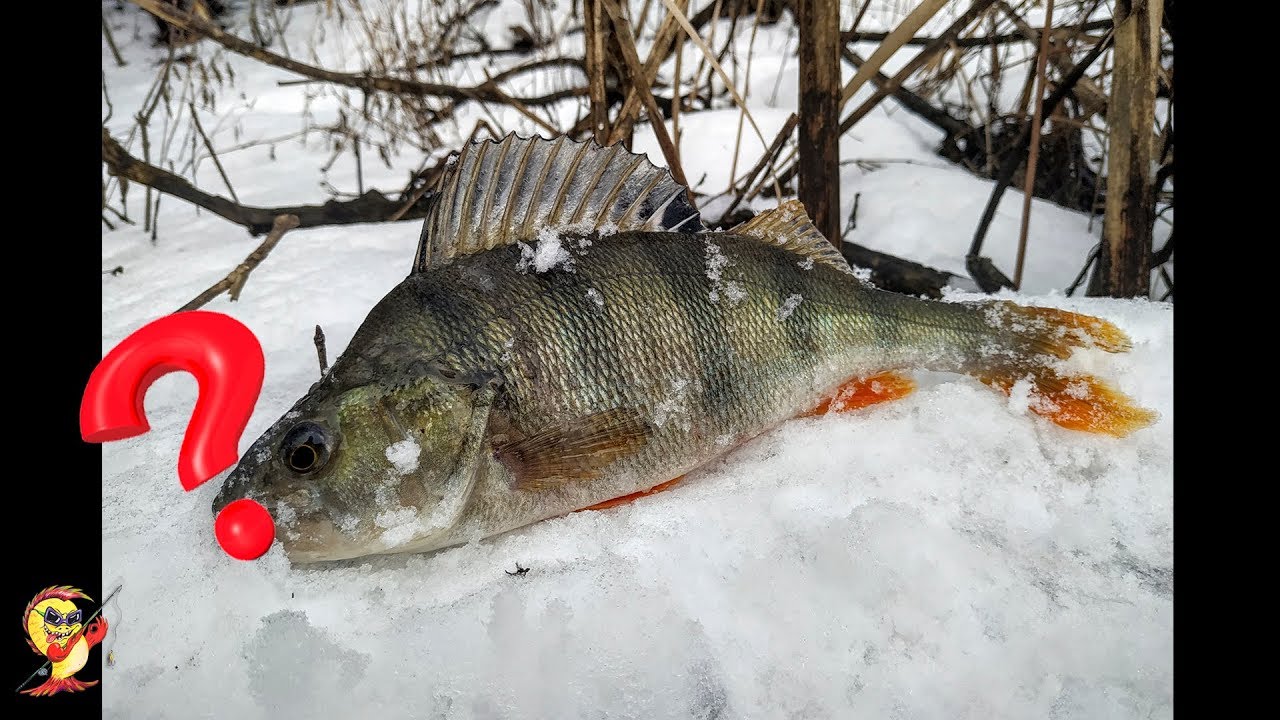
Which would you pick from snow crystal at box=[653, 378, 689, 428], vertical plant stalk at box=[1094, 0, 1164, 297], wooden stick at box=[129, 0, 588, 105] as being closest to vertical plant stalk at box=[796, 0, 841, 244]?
vertical plant stalk at box=[1094, 0, 1164, 297]

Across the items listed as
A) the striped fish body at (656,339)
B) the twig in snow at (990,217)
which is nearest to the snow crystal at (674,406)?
the striped fish body at (656,339)

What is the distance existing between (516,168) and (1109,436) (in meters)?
1.42

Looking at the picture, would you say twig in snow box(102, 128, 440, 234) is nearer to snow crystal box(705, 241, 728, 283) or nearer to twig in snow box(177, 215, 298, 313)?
twig in snow box(177, 215, 298, 313)

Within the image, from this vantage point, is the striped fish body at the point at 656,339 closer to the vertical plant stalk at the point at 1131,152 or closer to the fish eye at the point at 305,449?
the fish eye at the point at 305,449

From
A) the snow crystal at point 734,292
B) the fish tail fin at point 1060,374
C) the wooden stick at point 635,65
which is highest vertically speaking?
the wooden stick at point 635,65

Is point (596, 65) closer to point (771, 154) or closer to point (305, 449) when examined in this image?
point (771, 154)

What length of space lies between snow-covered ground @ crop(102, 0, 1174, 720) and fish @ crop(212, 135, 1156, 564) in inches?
3.5

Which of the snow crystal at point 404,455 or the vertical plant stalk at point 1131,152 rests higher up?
the vertical plant stalk at point 1131,152

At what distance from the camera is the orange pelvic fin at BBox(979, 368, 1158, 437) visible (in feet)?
5.59

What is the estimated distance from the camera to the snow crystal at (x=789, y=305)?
70.2 inches

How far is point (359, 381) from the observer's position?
142 cm

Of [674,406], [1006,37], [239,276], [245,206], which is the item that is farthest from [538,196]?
[1006,37]

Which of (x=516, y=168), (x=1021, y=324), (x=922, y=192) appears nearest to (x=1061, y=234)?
(x=922, y=192)
